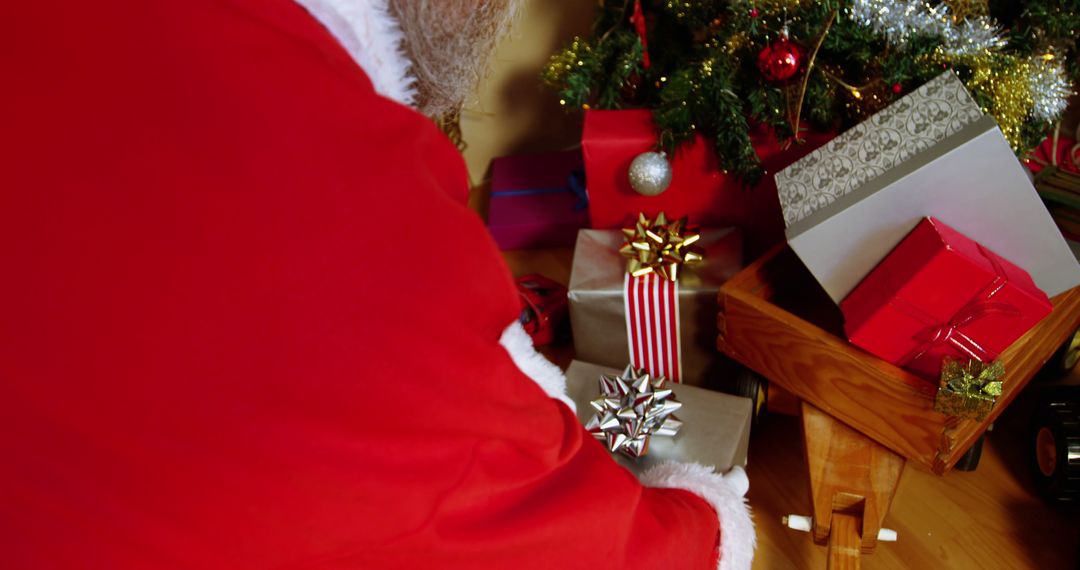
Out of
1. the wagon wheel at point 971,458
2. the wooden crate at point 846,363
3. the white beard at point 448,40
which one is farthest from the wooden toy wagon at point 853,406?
the white beard at point 448,40

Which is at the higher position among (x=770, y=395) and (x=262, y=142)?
(x=262, y=142)

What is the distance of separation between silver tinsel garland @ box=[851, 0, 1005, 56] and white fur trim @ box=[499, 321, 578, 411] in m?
0.60

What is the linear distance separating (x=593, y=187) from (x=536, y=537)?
2.33 ft

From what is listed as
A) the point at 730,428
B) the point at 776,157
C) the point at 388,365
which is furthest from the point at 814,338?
the point at 388,365

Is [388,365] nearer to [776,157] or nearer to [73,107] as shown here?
[73,107]

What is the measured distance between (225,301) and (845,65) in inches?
37.1

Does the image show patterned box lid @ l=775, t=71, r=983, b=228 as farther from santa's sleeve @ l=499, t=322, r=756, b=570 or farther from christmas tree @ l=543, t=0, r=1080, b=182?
santa's sleeve @ l=499, t=322, r=756, b=570

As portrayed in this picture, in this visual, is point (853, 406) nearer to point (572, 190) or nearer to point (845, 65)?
point (845, 65)

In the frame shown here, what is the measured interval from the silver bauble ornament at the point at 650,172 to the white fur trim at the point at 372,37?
55cm

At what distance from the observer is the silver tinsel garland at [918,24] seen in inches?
37.6

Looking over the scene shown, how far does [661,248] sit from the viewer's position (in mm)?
1049

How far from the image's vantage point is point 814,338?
→ 0.87m

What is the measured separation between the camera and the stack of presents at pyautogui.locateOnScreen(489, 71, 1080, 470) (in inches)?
30.5

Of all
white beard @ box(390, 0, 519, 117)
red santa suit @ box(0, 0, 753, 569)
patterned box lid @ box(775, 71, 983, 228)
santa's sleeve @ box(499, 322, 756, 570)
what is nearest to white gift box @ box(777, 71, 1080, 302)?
patterned box lid @ box(775, 71, 983, 228)
